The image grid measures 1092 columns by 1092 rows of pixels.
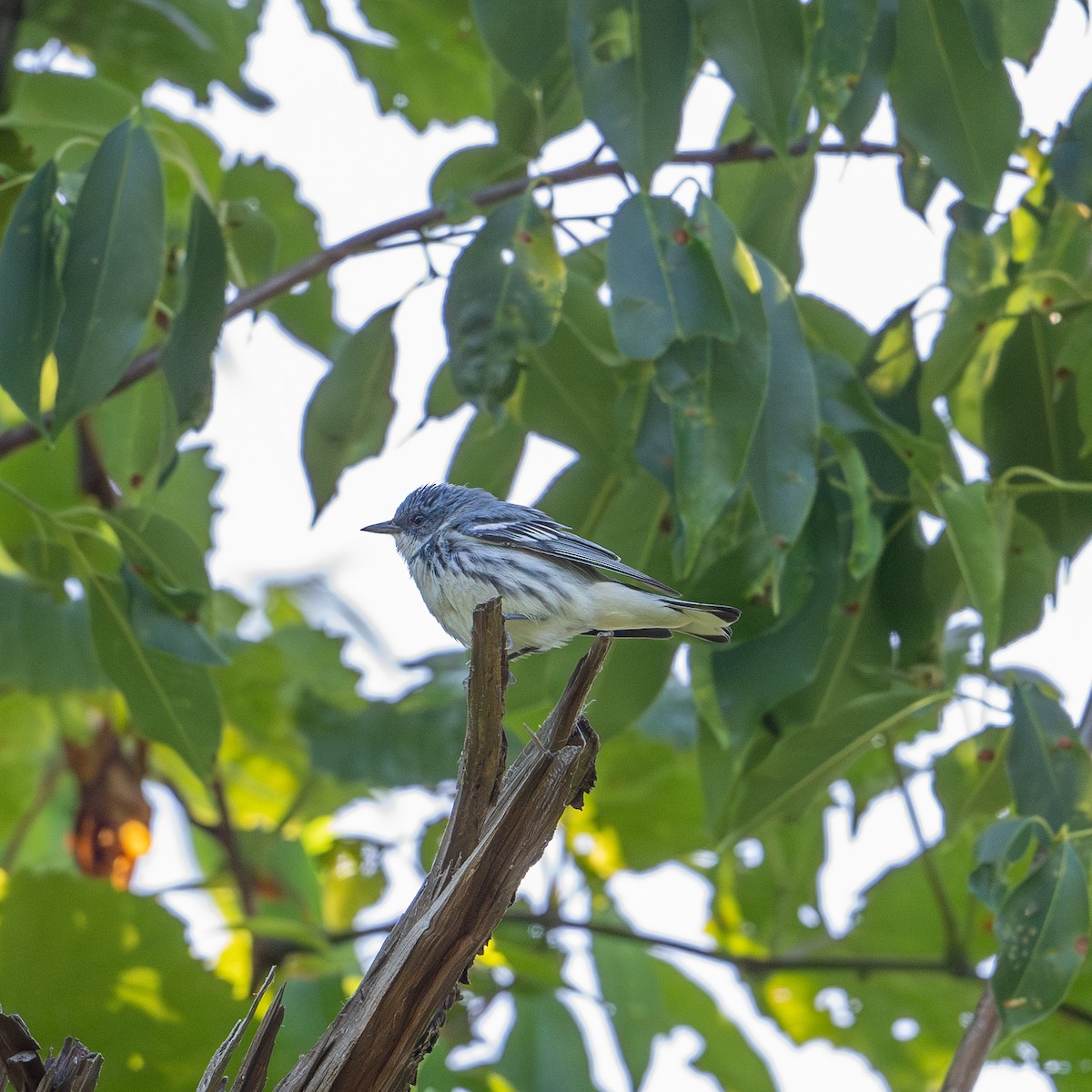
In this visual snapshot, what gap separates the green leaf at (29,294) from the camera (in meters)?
3.19

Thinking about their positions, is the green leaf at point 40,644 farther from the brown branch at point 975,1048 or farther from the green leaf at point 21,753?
the brown branch at point 975,1048

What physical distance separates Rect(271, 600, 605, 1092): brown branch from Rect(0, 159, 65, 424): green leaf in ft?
4.36

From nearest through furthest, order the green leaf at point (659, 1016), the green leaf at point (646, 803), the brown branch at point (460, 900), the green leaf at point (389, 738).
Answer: the brown branch at point (460, 900)
the green leaf at point (659, 1016)
the green leaf at point (389, 738)
the green leaf at point (646, 803)

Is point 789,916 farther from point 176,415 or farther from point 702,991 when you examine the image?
point 176,415

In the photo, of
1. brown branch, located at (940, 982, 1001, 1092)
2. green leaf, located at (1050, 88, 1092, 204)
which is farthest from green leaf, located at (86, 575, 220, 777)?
green leaf, located at (1050, 88, 1092, 204)

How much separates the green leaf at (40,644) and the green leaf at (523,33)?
118 inches

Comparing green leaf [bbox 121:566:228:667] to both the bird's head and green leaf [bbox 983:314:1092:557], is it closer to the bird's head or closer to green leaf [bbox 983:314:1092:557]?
the bird's head

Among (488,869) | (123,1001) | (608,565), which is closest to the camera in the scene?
(488,869)

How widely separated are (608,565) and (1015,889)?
1167 mm

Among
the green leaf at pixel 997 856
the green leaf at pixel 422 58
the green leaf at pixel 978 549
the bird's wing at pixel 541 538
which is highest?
the green leaf at pixel 422 58

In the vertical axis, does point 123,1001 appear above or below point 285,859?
below

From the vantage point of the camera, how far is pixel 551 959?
A: 5.14m

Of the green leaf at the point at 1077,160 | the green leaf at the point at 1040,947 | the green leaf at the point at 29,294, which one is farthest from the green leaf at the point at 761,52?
the green leaf at the point at 1040,947

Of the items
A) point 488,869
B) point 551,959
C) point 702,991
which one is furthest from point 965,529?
point 702,991
